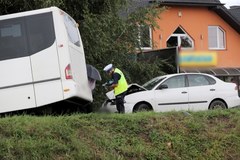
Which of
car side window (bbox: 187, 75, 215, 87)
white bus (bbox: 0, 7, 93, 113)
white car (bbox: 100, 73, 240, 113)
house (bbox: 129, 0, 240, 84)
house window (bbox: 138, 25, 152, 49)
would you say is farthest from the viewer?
house (bbox: 129, 0, 240, 84)

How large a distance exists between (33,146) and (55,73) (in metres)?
2.21

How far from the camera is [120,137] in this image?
801 cm

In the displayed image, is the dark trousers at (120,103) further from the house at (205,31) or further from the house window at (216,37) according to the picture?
the house window at (216,37)

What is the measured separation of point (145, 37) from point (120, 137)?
12.7 metres

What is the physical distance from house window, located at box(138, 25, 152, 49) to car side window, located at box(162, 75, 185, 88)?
4318mm

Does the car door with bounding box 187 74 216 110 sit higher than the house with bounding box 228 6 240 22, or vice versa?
the house with bounding box 228 6 240 22

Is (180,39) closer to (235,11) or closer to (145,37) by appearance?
(235,11)

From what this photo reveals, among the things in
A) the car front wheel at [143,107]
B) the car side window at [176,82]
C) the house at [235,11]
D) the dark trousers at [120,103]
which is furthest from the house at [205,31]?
the dark trousers at [120,103]

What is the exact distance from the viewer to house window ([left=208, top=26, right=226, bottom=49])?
31.2 m

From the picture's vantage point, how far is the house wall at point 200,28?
29344 mm

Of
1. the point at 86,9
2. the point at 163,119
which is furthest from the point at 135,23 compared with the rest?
the point at 163,119

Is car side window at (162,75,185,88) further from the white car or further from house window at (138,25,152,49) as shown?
house window at (138,25,152,49)

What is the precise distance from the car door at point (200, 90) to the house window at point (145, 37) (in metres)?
4.36

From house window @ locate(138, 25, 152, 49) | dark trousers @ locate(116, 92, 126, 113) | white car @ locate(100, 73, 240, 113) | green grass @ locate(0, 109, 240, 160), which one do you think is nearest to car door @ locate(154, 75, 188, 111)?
white car @ locate(100, 73, 240, 113)
